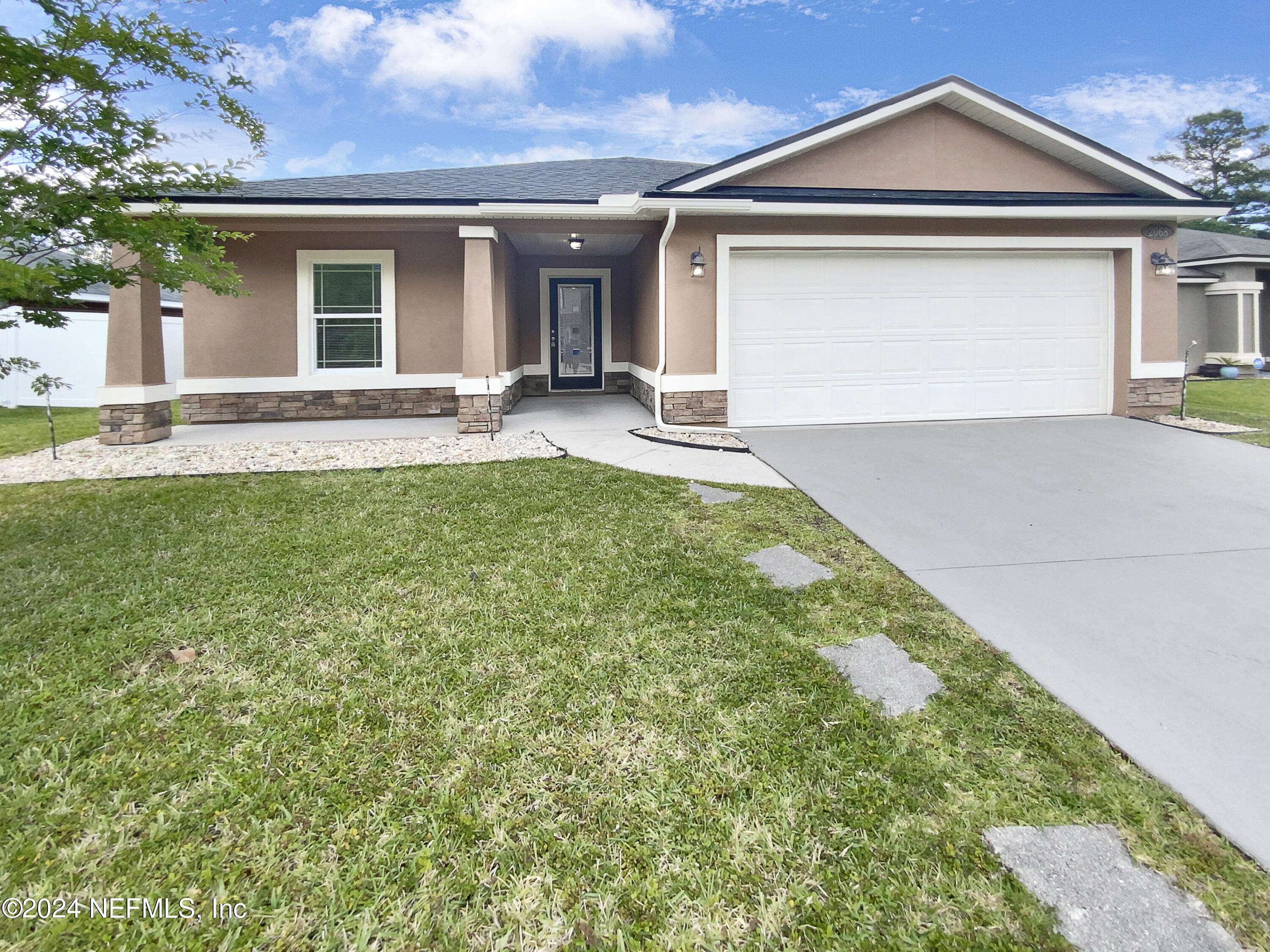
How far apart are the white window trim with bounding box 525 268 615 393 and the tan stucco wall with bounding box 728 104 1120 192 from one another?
15.7ft

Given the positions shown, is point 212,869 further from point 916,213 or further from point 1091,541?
point 916,213

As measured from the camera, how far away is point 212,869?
1807 millimetres

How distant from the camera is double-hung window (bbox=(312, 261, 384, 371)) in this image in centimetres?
1007

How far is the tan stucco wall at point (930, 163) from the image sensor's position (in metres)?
8.82

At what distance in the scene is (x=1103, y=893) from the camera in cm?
173

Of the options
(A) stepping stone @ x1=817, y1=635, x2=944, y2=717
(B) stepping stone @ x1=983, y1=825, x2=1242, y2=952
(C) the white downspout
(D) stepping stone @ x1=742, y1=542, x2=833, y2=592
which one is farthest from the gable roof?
(B) stepping stone @ x1=983, y1=825, x2=1242, y2=952

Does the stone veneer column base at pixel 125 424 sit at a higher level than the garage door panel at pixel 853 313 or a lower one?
lower

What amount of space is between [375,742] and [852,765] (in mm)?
1632

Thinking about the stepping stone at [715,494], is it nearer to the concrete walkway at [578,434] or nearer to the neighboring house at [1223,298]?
the concrete walkway at [578,434]

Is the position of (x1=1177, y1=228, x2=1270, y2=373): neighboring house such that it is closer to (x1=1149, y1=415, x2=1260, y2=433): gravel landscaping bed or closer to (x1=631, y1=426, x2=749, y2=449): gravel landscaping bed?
(x1=1149, y1=415, x2=1260, y2=433): gravel landscaping bed

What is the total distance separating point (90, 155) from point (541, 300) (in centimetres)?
848

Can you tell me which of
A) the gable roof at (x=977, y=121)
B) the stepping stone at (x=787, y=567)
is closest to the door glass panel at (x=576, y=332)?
the gable roof at (x=977, y=121)

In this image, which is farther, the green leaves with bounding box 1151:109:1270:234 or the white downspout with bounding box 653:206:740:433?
the green leaves with bounding box 1151:109:1270:234

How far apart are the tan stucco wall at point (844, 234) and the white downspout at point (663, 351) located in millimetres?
61
